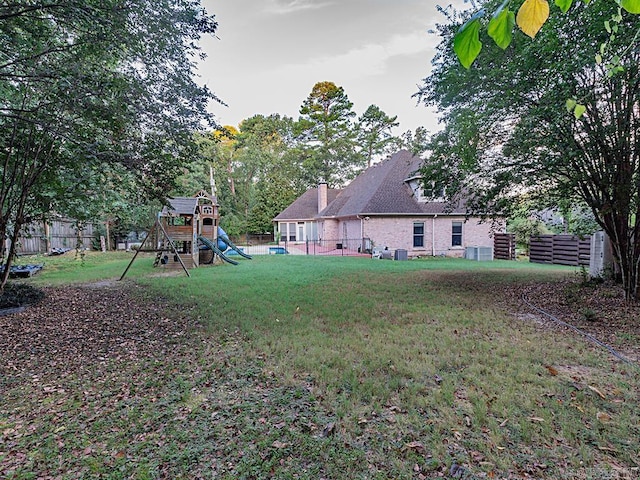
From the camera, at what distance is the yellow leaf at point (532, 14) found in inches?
37.6

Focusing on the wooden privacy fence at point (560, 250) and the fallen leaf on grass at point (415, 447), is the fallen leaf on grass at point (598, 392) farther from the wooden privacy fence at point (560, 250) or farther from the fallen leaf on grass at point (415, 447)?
the wooden privacy fence at point (560, 250)

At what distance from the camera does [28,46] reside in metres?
5.16

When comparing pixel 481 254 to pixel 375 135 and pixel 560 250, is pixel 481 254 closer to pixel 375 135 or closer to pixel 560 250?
pixel 560 250

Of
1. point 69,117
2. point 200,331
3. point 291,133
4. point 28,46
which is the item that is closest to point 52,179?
point 69,117

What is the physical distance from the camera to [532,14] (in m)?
0.98

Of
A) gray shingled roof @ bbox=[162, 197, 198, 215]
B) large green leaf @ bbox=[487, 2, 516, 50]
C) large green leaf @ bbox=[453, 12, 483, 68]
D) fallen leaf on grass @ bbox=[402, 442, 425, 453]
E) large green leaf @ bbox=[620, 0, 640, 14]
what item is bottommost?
fallen leaf on grass @ bbox=[402, 442, 425, 453]

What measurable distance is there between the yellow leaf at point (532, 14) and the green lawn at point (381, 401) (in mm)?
2566

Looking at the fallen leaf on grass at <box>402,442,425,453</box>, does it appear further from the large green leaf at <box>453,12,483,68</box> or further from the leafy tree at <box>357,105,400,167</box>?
the leafy tree at <box>357,105,400,167</box>

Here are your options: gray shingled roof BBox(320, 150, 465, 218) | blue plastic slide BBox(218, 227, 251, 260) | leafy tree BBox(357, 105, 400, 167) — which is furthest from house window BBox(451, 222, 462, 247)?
leafy tree BBox(357, 105, 400, 167)

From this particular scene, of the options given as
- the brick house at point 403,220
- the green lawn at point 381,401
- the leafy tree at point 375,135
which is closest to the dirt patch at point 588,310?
the green lawn at point 381,401

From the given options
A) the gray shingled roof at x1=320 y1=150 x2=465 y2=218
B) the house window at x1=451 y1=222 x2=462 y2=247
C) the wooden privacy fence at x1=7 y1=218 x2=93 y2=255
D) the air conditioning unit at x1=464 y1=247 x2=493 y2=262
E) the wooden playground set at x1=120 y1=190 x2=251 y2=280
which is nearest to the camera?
the wooden playground set at x1=120 y1=190 x2=251 y2=280

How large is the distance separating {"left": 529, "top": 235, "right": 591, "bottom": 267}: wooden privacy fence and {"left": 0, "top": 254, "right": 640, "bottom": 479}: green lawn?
11811 mm

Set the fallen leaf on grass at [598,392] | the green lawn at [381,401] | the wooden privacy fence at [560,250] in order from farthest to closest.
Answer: the wooden privacy fence at [560,250], the fallen leaf on grass at [598,392], the green lawn at [381,401]

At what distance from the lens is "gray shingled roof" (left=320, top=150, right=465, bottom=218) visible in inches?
755
